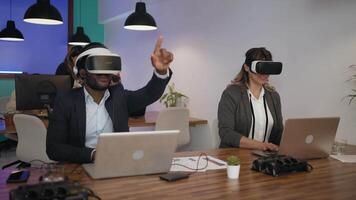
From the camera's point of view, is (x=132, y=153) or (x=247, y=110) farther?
(x=247, y=110)

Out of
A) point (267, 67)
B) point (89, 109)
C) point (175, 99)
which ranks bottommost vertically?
point (175, 99)

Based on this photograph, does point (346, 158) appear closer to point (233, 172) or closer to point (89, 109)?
point (233, 172)

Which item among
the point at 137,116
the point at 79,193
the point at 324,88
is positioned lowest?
the point at 137,116

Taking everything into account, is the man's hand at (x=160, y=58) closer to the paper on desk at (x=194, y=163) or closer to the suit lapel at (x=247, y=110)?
the paper on desk at (x=194, y=163)

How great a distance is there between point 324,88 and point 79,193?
2.39 m

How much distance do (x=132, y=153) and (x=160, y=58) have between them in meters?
0.61

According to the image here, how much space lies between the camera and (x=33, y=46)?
7.07 metres

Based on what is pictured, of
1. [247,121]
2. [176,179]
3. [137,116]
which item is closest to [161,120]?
[137,116]

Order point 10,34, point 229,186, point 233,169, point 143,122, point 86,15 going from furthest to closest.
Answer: point 86,15, point 10,34, point 143,122, point 233,169, point 229,186

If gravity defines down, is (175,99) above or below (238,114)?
below

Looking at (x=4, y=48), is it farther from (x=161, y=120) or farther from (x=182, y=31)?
(x=161, y=120)

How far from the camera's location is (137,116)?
4.50 metres

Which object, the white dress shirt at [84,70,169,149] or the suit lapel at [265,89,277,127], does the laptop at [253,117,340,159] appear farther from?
the white dress shirt at [84,70,169,149]

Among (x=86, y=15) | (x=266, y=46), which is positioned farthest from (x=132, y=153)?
(x=86, y=15)
